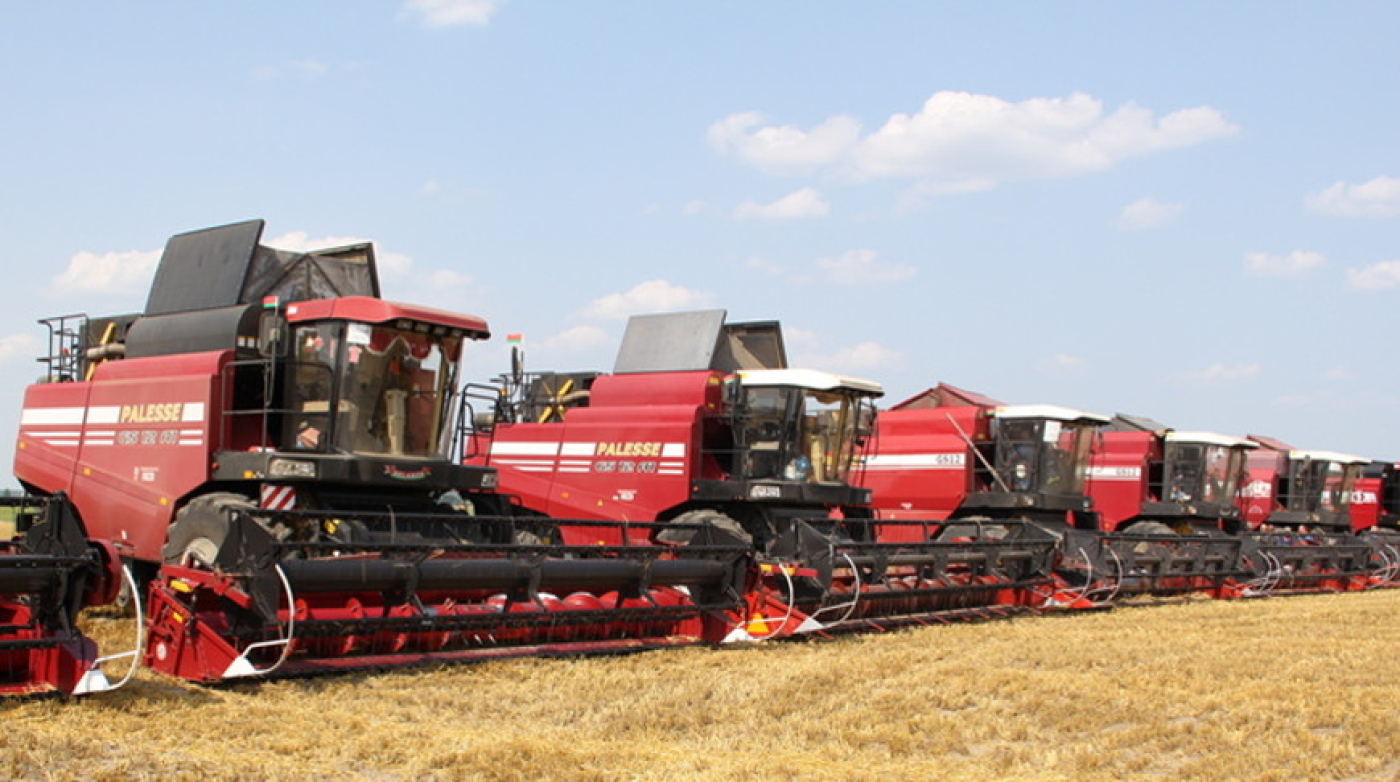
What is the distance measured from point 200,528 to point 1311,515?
18.3 meters

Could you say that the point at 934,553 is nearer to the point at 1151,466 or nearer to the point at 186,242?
the point at 186,242

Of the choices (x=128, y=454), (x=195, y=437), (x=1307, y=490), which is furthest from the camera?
(x=1307, y=490)

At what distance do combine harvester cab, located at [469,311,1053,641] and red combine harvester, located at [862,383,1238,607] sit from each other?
83 cm

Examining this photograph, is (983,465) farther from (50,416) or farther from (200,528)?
(50,416)

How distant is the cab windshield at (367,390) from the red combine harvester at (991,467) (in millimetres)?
6740

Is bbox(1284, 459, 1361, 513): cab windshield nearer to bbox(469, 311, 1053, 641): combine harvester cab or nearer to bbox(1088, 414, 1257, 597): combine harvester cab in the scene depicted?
bbox(1088, 414, 1257, 597): combine harvester cab

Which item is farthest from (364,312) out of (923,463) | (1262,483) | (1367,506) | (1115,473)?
(1367,506)

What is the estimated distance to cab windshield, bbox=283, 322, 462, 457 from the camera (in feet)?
30.0

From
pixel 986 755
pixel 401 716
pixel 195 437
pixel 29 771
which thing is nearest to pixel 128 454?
pixel 195 437

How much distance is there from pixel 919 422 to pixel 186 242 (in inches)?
341

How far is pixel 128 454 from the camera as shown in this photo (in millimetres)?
10141

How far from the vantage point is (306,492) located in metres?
9.20

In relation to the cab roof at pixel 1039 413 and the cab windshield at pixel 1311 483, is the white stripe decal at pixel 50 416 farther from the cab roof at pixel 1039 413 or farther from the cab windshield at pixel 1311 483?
the cab windshield at pixel 1311 483

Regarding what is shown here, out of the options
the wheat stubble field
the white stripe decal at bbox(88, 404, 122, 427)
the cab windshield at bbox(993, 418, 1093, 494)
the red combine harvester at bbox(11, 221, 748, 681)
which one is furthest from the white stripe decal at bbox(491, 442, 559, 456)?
the wheat stubble field
